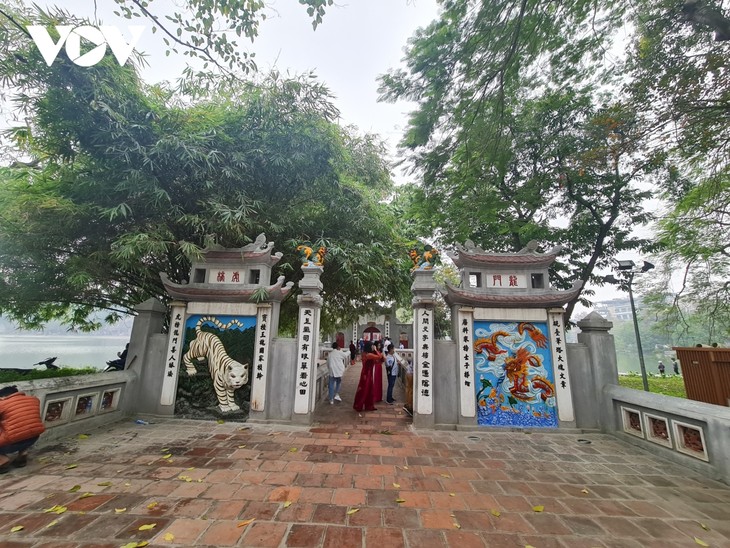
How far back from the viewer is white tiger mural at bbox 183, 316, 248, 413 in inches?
215

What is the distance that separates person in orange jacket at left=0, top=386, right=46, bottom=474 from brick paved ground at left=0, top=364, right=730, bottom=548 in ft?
0.79

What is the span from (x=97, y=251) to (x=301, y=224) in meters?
3.58

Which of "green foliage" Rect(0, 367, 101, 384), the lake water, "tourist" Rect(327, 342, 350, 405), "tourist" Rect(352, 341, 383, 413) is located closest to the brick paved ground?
"green foliage" Rect(0, 367, 101, 384)

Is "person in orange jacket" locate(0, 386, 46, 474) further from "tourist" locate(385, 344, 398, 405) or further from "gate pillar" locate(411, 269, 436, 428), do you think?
"tourist" locate(385, 344, 398, 405)

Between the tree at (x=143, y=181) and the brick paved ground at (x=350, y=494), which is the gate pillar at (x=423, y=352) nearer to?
the brick paved ground at (x=350, y=494)

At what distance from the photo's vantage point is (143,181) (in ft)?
16.0

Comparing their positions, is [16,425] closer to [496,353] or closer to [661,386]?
[496,353]

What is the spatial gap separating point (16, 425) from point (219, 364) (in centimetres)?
252

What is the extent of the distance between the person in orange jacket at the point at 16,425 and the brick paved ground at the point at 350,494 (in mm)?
239

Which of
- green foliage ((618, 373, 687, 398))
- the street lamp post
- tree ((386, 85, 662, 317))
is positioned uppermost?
tree ((386, 85, 662, 317))

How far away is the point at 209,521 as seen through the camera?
8.23ft

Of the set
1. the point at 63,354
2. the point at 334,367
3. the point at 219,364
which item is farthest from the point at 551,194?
the point at 63,354

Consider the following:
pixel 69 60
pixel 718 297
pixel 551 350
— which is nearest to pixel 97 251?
pixel 69 60

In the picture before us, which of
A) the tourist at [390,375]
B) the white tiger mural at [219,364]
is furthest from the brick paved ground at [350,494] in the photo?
the tourist at [390,375]
